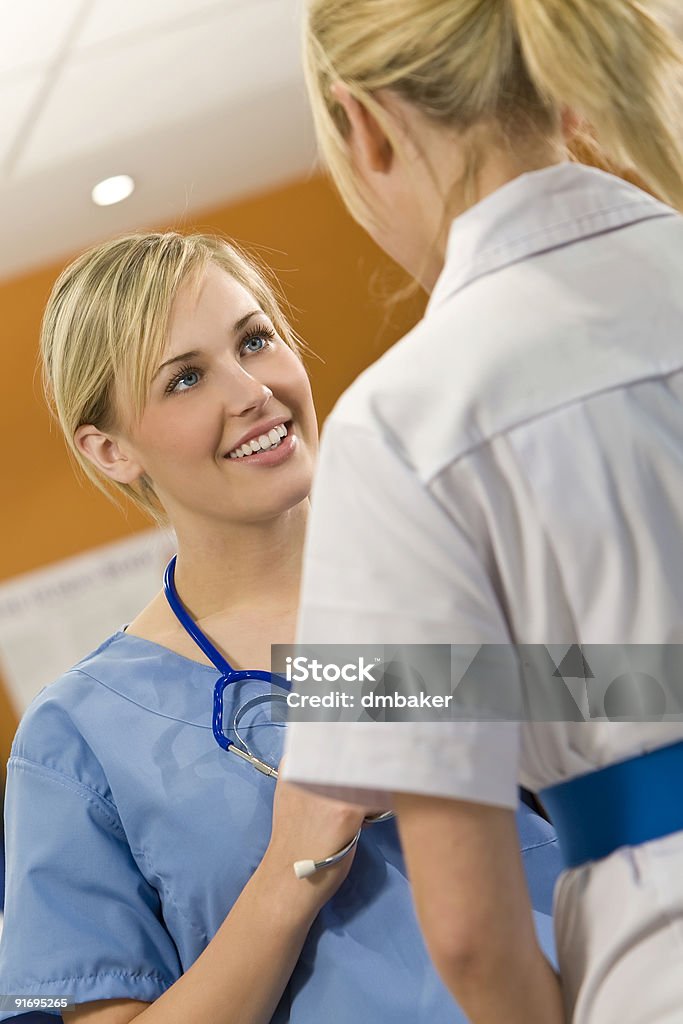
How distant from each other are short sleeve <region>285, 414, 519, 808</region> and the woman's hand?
431 mm

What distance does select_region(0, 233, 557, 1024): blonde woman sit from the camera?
1.25m

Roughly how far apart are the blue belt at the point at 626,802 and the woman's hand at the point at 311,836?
0.42 meters

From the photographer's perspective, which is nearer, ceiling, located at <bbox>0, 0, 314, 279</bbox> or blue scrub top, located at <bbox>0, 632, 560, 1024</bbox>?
blue scrub top, located at <bbox>0, 632, 560, 1024</bbox>

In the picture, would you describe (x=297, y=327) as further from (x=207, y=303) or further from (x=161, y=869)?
(x=161, y=869)

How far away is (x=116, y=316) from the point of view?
1530mm

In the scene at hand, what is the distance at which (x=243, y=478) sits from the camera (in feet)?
4.92

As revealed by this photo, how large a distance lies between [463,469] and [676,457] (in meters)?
0.14

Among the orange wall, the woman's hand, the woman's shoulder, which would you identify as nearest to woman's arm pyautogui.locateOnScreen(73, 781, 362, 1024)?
the woman's hand

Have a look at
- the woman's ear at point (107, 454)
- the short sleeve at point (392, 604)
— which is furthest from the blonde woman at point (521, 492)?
the woman's ear at point (107, 454)

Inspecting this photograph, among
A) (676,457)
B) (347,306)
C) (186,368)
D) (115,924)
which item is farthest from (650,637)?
(347,306)

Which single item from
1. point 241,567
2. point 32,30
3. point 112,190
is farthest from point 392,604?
point 112,190

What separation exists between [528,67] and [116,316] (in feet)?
2.59

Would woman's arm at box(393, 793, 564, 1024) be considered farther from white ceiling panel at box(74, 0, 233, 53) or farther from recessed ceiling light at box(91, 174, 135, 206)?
recessed ceiling light at box(91, 174, 135, 206)

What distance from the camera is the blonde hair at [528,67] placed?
0.82m
